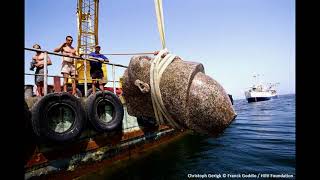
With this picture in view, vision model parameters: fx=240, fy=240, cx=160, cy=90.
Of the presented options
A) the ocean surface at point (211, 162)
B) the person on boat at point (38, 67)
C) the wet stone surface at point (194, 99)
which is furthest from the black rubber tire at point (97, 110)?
the wet stone surface at point (194, 99)

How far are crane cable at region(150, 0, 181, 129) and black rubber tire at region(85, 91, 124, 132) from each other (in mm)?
4437

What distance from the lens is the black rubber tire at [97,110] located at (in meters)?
6.38

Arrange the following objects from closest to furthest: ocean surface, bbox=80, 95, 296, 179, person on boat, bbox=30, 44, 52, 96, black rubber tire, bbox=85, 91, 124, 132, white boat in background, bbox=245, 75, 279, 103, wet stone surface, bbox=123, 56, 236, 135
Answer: wet stone surface, bbox=123, 56, 236, 135, black rubber tire, bbox=85, 91, 124, 132, person on boat, bbox=30, 44, 52, 96, ocean surface, bbox=80, 95, 296, 179, white boat in background, bbox=245, 75, 279, 103

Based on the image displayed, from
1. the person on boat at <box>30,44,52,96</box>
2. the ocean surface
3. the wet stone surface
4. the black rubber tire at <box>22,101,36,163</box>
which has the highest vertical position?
the person on boat at <box>30,44,52,96</box>

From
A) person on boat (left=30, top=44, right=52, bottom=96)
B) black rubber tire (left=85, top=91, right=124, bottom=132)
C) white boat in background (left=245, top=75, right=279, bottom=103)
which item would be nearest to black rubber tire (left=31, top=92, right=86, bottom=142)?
black rubber tire (left=85, top=91, right=124, bottom=132)

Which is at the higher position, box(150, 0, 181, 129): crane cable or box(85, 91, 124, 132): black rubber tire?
box(150, 0, 181, 129): crane cable

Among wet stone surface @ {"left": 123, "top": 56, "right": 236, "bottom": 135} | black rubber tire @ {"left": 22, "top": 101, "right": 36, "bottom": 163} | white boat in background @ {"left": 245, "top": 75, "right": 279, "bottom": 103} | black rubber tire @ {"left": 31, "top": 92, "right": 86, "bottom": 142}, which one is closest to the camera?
wet stone surface @ {"left": 123, "top": 56, "right": 236, "bottom": 135}

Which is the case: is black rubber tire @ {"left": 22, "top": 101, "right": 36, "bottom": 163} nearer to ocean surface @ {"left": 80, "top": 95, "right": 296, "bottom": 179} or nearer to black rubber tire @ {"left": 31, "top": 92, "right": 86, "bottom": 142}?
black rubber tire @ {"left": 31, "top": 92, "right": 86, "bottom": 142}

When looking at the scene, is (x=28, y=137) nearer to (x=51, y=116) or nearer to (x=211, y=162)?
(x=51, y=116)

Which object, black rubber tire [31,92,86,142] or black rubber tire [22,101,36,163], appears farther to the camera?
black rubber tire [31,92,86,142]

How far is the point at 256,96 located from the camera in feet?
234

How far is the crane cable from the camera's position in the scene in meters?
2.19

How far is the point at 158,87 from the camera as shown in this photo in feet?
7.16

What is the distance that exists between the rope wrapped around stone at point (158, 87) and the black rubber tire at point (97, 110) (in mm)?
4437
